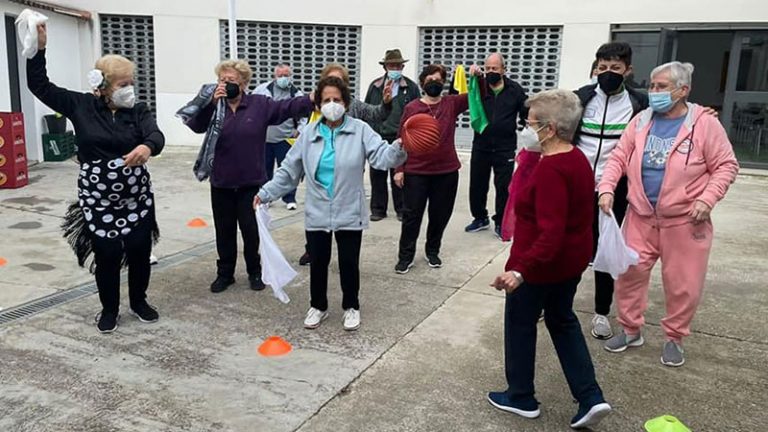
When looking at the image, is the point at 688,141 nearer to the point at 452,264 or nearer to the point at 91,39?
the point at 452,264

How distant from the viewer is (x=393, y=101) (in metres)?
6.64

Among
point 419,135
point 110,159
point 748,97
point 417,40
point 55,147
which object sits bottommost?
point 55,147

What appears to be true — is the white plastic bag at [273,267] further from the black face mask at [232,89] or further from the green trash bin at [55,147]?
the green trash bin at [55,147]

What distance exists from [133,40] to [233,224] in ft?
32.3

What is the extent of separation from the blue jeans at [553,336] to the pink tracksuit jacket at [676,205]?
92 cm

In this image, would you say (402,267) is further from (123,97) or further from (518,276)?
(518,276)

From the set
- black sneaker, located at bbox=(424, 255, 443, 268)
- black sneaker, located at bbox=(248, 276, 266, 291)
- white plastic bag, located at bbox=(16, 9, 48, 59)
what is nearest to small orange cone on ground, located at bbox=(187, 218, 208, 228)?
black sneaker, located at bbox=(248, 276, 266, 291)

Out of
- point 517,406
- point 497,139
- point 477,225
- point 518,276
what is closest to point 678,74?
point 518,276

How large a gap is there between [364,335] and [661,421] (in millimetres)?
1770

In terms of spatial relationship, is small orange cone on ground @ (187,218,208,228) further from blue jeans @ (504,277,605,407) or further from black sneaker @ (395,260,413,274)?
blue jeans @ (504,277,605,407)

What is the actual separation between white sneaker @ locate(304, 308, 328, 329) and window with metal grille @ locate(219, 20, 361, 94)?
32.1 feet

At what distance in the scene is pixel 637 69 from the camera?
12.1 meters

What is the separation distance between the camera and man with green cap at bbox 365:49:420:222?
6199mm

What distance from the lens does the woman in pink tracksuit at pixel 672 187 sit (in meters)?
3.45
